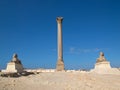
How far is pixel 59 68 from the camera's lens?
3338 centimetres

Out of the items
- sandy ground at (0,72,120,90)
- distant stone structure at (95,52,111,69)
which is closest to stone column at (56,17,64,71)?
distant stone structure at (95,52,111,69)

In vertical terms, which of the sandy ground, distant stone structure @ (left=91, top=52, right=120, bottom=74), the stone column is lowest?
the sandy ground

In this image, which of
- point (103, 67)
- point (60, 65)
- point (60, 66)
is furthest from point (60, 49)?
point (103, 67)

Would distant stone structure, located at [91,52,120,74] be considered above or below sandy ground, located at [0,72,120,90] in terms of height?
above

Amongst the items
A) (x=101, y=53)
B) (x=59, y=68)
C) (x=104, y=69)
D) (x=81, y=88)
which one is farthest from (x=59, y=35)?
(x=81, y=88)

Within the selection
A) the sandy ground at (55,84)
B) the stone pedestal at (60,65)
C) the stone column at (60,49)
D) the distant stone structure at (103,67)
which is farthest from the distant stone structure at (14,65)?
the sandy ground at (55,84)

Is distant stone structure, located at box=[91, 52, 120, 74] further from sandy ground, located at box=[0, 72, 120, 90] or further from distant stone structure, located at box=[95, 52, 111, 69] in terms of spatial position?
sandy ground, located at box=[0, 72, 120, 90]

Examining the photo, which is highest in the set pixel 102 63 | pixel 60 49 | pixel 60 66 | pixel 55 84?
pixel 60 49

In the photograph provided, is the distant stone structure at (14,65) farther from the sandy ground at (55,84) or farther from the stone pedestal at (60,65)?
the sandy ground at (55,84)

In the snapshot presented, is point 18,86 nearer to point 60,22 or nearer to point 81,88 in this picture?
point 81,88

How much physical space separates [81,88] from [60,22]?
80.2ft

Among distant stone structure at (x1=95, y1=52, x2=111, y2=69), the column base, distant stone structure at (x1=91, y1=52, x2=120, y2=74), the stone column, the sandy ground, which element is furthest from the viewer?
the stone column

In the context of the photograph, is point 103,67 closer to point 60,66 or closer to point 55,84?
point 60,66

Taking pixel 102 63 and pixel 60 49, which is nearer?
pixel 102 63
